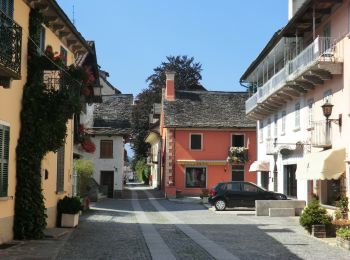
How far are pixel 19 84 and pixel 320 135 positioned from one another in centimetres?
1312

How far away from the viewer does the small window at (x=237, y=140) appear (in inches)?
1902

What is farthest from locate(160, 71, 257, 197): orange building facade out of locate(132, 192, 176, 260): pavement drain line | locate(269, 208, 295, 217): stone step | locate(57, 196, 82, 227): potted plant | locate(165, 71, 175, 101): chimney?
locate(57, 196, 82, 227): potted plant

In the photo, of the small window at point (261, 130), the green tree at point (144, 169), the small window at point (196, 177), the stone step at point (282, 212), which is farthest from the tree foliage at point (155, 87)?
the stone step at point (282, 212)

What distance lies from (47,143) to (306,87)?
1392 cm

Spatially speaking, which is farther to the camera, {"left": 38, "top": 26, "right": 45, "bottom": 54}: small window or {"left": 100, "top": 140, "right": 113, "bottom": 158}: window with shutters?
{"left": 100, "top": 140, "right": 113, "bottom": 158}: window with shutters

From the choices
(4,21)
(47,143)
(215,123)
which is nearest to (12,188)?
(47,143)

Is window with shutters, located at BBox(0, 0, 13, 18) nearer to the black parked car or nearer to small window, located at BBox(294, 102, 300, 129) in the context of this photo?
small window, located at BBox(294, 102, 300, 129)

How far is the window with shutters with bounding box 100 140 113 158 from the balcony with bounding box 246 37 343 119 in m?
15.6

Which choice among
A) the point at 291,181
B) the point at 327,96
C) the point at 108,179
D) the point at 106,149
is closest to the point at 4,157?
the point at 327,96

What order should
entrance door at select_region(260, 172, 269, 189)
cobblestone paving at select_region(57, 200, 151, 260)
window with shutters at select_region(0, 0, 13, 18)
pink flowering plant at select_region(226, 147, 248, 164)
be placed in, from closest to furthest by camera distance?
1. cobblestone paving at select_region(57, 200, 151, 260)
2. window with shutters at select_region(0, 0, 13, 18)
3. entrance door at select_region(260, 172, 269, 189)
4. pink flowering plant at select_region(226, 147, 248, 164)

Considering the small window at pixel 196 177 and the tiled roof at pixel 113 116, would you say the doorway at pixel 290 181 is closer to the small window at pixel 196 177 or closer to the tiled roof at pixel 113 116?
the small window at pixel 196 177

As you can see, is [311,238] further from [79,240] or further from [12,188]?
[12,188]

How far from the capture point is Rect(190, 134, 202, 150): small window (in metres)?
47.9

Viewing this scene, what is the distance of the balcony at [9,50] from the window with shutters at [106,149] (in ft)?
109
